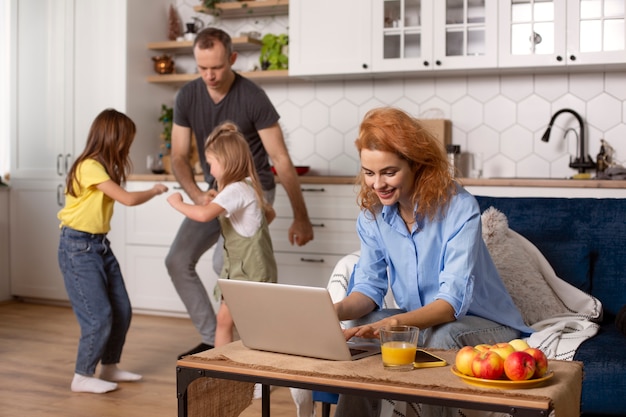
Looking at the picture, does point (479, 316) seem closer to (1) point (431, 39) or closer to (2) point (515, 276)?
(2) point (515, 276)

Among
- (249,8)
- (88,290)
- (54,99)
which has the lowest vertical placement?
(88,290)

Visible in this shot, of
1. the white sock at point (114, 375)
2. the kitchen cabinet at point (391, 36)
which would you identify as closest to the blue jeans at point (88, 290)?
the white sock at point (114, 375)

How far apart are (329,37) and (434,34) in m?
0.59

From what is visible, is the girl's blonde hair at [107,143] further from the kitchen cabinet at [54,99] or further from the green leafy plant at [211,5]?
the green leafy plant at [211,5]

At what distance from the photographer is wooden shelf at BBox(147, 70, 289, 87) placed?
195 inches

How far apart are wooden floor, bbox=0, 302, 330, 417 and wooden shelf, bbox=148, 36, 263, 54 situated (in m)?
1.68

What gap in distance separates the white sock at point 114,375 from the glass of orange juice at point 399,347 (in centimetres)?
209

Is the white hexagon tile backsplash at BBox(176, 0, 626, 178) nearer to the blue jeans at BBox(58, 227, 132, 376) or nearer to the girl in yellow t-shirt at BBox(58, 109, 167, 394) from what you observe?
the girl in yellow t-shirt at BBox(58, 109, 167, 394)

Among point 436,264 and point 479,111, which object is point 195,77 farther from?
point 436,264

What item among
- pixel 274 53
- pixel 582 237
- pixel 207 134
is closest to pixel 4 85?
pixel 274 53

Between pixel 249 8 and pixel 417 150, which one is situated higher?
pixel 249 8

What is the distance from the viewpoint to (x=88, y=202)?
3.42m

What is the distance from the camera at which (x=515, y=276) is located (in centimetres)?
276

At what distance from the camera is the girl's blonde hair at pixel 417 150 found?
2084mm
